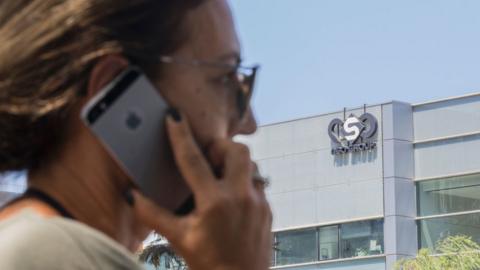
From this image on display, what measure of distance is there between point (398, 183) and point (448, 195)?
194 centimetres

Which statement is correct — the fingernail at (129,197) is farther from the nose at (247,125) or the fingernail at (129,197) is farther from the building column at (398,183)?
the building column at (398,183)

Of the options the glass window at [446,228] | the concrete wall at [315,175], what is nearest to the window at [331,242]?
the concrete wall at [315,175]

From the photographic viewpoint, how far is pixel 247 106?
6.86 ft

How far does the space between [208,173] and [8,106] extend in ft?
1.02

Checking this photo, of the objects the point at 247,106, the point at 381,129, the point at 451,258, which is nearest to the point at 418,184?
the point at 381,129

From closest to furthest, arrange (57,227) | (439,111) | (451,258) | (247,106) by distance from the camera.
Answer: (57,227) < (247,106) < (451,258) < (439,111)

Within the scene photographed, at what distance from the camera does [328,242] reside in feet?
165

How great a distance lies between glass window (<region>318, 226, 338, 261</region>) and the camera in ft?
163

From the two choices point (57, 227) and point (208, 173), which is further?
point (208, 173)

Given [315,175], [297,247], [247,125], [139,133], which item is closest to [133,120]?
[139,133]

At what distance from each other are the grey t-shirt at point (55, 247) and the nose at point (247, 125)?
1.38 ft

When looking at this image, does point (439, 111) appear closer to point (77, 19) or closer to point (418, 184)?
point (418, 184)

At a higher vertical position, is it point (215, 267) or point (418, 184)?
point (418, 184)

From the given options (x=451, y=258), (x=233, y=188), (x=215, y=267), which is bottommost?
(x=215, y=267)
